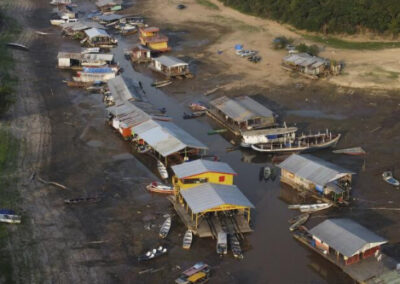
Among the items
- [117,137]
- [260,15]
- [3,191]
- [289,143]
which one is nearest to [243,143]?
[289,143]

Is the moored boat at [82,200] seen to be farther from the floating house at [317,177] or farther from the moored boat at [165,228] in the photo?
the floating house at [317,177]

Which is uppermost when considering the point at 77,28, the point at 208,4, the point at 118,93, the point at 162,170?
the point at 208,4

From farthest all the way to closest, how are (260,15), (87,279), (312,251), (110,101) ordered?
(260,15), (110,101), (312,251), (87,279)

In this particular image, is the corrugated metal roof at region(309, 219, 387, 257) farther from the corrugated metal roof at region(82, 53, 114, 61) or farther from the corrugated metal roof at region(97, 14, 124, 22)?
the corrugated metal roof at region(97, 14, 124, 22)

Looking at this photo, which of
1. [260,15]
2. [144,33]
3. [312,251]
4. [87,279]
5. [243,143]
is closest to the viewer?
[87,279]

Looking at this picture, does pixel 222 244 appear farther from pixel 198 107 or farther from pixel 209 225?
pixel 198 107

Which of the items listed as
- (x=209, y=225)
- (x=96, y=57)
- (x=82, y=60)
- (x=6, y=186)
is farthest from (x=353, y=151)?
(x=82, y=60)

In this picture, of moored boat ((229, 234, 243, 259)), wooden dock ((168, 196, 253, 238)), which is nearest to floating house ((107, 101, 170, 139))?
wooden dock ((168, 196, 253, 238))

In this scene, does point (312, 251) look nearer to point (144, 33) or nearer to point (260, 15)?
point (144, 33)
